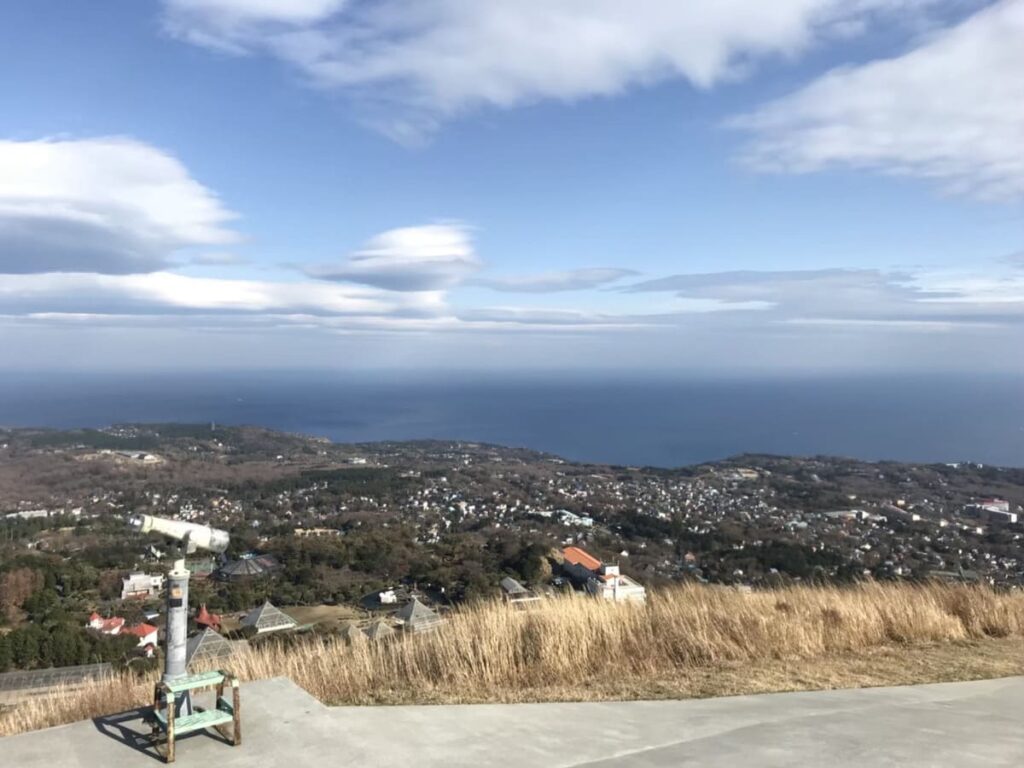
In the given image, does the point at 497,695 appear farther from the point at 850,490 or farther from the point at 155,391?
the point at 155,391

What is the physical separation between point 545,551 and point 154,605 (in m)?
9.32

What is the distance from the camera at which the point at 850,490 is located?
1404 inches

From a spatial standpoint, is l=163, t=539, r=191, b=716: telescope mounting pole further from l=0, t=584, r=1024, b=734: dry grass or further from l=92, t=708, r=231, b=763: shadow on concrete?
l=0, t=584, r=1024, b=734: dry grass

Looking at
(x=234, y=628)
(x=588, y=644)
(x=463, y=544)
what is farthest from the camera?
(x=463, y=544)

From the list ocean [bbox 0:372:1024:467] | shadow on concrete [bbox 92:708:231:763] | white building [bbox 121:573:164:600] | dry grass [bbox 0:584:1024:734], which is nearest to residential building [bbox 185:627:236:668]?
dry grass [bbox 0:584:1024:734]

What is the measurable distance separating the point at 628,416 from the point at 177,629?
94.1 meters

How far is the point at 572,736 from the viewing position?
2.82 m

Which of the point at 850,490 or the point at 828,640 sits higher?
the point at 828,640

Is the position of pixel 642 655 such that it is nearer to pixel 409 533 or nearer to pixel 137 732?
pixel 137 732

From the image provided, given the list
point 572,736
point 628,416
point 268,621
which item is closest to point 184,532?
point 572,736

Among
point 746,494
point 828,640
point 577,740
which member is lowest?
point 746,494

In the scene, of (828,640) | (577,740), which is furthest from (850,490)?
(577,740)

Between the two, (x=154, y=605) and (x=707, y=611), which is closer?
(x=707, y=611)

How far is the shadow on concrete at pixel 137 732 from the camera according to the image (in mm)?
2615
